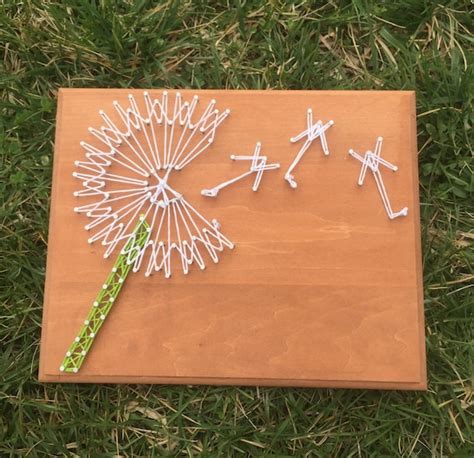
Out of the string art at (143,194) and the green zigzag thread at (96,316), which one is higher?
the string art at (143,194)

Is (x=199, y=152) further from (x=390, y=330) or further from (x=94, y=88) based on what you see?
(x=390, y=330)

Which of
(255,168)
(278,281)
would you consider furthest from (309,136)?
(278,281)

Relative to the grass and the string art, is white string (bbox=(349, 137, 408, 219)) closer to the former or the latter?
the grass

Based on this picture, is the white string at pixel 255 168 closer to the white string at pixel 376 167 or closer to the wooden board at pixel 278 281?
the wooden board at pixel 278 281

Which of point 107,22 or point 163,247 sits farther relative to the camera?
point 107,22

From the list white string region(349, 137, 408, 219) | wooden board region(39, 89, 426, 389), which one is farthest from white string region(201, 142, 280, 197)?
white string region(349, 137, 408, 219)

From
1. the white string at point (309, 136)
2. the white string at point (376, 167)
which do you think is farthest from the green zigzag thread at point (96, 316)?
the white string at point (376, 167)

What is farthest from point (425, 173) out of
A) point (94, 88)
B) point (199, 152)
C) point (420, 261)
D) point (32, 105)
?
point (32, 105)
